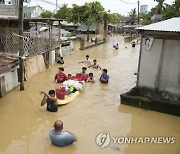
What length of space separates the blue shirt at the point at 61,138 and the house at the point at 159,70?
12.5 ft

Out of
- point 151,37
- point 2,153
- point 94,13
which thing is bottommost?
point 2,153

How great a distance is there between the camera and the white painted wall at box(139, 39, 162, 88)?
31.2 ft

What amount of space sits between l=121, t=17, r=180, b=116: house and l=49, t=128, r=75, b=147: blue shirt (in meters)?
3.80

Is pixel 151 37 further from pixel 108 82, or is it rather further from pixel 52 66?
pixel 52 66

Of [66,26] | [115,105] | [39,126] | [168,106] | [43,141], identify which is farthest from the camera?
[66,26]

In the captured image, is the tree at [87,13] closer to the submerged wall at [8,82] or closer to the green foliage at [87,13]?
the green foliage at [87,13]

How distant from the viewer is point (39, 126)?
813 cm

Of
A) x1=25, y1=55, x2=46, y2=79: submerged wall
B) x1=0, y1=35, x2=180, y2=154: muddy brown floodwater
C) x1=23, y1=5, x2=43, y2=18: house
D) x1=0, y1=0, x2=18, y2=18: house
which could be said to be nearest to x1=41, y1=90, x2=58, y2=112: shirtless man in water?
x1=0, y1=35, x2=180, y2=154: muddy brown floodwater

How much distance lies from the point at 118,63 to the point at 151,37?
10462 mm

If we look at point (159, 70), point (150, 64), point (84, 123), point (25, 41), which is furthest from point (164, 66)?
point (25, 41)

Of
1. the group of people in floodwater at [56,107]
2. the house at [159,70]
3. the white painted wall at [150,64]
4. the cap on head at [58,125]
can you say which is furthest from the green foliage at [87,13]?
the cap on head at [58,125]

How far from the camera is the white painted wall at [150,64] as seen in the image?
9.50 metres

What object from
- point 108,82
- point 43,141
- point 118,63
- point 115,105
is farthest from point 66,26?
point 43,141

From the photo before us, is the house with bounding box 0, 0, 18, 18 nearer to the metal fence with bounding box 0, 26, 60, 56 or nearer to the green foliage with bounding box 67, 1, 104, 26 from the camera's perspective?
the metal fence with bounding box 0, 26, 60, 56
